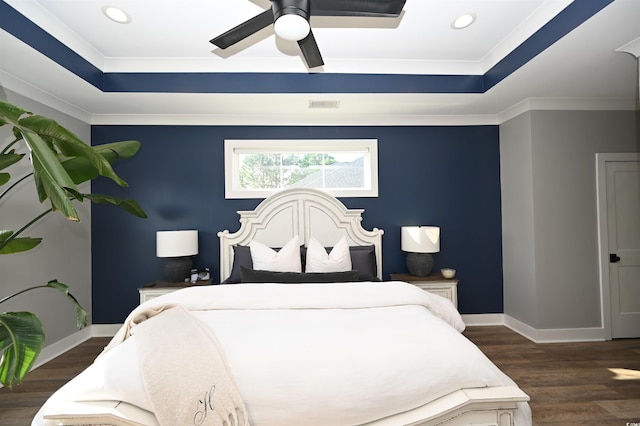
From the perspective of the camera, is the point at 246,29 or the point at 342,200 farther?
the point at 342,200

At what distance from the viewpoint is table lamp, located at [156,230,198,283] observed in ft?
11.4

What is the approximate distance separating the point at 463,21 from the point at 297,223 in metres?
2.48

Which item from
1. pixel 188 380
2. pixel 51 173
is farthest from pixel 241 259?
pixel 51 173

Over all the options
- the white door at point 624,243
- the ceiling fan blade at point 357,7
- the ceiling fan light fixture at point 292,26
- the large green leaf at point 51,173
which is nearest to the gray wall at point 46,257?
the large green leaf at point 51,173

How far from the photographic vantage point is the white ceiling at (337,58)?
2.38 m

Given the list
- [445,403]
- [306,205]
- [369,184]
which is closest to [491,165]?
[369,184]

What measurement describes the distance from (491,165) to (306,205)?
7.81 feet

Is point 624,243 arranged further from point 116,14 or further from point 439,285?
point 116,14

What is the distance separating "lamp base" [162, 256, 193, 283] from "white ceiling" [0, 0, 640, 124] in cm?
164

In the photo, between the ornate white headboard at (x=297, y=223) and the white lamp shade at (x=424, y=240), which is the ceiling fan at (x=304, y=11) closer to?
the ornate white headboard at (x=297, y=223)

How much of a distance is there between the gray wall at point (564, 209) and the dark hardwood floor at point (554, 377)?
0.36 meters

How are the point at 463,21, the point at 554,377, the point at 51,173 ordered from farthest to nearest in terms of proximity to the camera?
1. the point at 554,377
2. the point at 463,21
3. the point at 51,173

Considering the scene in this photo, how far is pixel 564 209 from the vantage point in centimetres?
358

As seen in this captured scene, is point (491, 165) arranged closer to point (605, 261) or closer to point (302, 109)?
point (605, 261)
